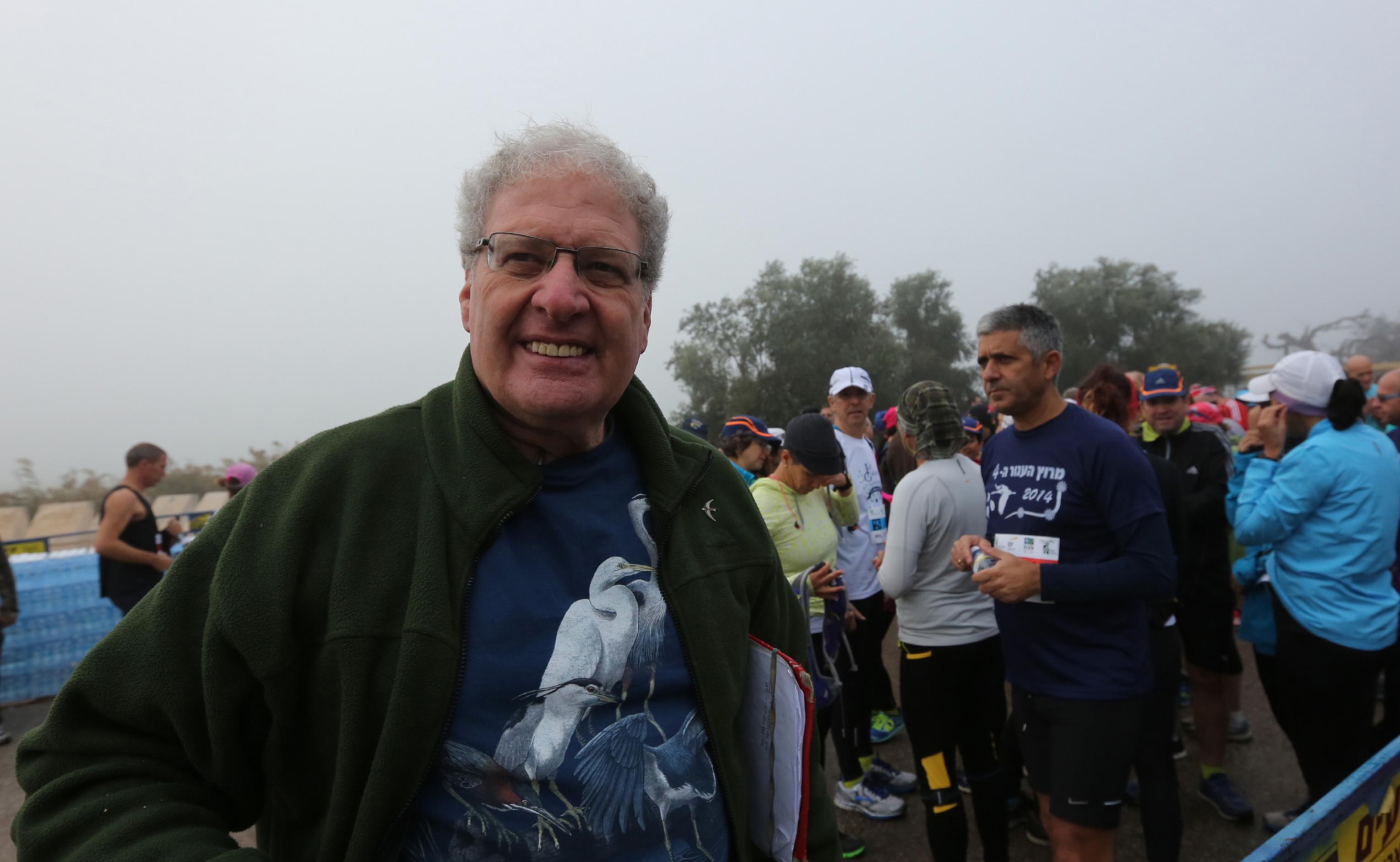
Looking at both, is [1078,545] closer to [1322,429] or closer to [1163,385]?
[1322,429]

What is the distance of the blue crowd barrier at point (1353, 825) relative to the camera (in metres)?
1.51

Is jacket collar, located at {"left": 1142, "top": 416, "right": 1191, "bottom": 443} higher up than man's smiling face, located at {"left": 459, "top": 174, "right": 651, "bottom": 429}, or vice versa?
man's smiling face, located at {"left": 459, "top": 174, "right": 651, "bottom": 429}

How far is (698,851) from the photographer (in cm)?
134

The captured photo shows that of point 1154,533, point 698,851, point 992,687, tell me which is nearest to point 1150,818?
point 992,687

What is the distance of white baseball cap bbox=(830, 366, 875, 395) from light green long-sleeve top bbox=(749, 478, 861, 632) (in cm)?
143

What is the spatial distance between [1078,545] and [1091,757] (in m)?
0.72

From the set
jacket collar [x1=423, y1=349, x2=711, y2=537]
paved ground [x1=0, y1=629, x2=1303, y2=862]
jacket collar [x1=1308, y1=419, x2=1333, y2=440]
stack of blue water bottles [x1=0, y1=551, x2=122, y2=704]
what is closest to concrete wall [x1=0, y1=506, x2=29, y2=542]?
stack of blue water bottles [x1=0, y1=551, x2=122, y2=704]

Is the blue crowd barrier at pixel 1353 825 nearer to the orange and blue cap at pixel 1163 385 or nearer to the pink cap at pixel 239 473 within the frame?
the orange and blue cap at pixel 1163 385

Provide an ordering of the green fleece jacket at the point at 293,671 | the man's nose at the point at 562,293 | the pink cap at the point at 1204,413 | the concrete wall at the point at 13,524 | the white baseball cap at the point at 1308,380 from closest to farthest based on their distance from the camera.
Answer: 1. the green fleece jacket at the point at 293,671
2. the man's nose at the point at 562,293
3. the white baseball cap at the point at 1308,380
4. the pink cap at the point at 1204,413
5. the concrete wall at the point at 13,524

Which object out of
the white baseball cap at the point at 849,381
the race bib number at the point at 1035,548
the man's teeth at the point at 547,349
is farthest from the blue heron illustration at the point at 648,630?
the white baseball cap at the point at 849,381

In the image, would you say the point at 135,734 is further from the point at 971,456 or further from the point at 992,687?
the point at 971,456

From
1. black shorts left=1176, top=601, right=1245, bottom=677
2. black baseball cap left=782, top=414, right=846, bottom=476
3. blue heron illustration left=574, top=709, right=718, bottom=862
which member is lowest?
black shorts left=1176, top=601, right=1245, bottom=677

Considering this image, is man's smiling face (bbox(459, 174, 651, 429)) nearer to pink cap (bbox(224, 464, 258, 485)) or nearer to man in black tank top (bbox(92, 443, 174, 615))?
man in black tank top (bbox(92, 443, 174, 615))

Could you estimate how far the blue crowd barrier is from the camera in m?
1.51
